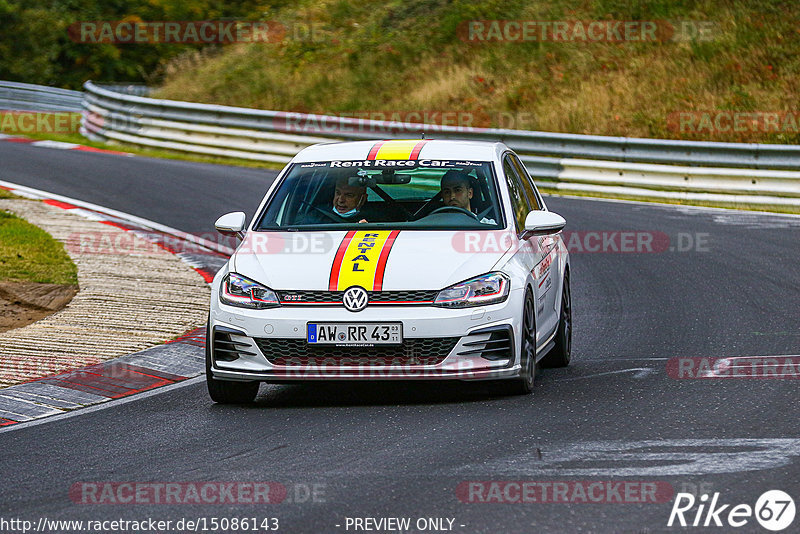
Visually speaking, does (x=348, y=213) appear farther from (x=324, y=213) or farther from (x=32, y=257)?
(x=32, y=257)

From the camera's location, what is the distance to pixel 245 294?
794 centimetres

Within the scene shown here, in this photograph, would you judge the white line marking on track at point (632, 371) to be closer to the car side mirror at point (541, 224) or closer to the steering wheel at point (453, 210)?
the car side mirror at point (541, 224)

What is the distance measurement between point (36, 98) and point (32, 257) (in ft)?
76.6

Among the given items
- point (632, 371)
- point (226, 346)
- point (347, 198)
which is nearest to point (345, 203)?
point (347, 198)

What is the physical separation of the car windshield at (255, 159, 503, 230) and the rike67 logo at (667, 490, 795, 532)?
3355mm

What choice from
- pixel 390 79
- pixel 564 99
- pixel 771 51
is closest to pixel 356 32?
pixel 390 79

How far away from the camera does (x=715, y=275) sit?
13406mm

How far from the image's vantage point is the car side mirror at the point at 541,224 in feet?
27.5

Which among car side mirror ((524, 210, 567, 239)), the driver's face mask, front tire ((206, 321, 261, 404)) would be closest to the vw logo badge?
front tire ((206, 321, 261, 404))

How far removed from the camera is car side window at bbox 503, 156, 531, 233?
347 inches

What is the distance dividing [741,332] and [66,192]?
11.6 metres

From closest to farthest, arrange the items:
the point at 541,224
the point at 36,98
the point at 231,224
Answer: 1. the point at 541,224
2. the point at 231,224
3. the point at 36,98

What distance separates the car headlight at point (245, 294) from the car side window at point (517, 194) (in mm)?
1796

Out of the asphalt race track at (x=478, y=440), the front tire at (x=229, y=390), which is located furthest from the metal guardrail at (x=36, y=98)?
the front tire at (x=229, y=390)
